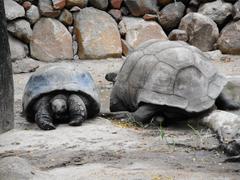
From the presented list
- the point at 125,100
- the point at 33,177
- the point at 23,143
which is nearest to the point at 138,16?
the point at 125,100

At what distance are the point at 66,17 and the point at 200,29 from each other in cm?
216

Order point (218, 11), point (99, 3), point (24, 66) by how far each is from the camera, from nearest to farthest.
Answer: point (24, 66), point (99, 3), point (218, 11)

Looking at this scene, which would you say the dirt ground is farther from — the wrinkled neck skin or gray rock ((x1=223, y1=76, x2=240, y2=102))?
gray rock ((x1=223, y1=76, x2=240, y2=102))

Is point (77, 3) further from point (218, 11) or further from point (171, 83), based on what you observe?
point (171, 83)

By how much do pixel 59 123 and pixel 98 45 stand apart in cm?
418

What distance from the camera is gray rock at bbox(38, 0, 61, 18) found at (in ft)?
33.6

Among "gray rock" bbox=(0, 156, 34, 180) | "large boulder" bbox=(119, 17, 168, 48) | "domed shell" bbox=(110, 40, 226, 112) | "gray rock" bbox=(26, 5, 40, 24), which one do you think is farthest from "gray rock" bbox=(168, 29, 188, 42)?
"gray rock" bbox=(0, 156, 34, 180)

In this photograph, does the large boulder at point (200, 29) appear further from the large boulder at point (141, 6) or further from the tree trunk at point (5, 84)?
the tree trunk at point (5, 84)

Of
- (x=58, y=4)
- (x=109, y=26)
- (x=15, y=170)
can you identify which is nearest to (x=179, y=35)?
(x=109, y=26)

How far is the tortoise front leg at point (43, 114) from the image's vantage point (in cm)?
606

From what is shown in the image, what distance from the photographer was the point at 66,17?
10469 millimetres

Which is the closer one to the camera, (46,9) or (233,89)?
(233,89)

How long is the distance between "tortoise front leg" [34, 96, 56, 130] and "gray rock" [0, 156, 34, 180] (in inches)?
75.8

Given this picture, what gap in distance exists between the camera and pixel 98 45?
10422mm
